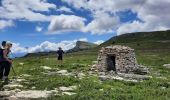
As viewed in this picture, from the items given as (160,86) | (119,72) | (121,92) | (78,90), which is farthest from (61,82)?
(119,72)

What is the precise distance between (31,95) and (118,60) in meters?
18.7

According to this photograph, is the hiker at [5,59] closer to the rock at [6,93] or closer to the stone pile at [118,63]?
the rock at [6,93]

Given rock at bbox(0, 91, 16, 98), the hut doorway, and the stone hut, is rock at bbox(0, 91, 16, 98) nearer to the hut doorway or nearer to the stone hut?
the stone hut

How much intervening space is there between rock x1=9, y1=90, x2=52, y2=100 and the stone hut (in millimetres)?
17291

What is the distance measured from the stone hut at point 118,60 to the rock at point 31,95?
1729cm

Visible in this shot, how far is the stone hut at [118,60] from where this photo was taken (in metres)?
40.2

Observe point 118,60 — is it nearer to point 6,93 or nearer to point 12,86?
point 12,86

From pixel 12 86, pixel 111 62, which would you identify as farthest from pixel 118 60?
pixel 12 86

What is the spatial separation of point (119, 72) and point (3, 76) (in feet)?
46.3

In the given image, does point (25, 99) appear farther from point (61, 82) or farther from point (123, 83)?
point (123, 83)

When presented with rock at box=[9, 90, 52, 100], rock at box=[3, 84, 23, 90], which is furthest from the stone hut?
rock at box=[9, 90, 52, 100]

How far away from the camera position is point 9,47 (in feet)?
96.0

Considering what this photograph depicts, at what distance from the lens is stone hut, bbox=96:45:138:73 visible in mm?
40156

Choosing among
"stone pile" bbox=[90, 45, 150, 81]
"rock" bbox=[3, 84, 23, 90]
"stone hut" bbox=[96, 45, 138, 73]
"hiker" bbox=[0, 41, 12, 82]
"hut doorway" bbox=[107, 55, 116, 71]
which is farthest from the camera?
"hut doorway" bbox=[107, 55, 116, 71]
